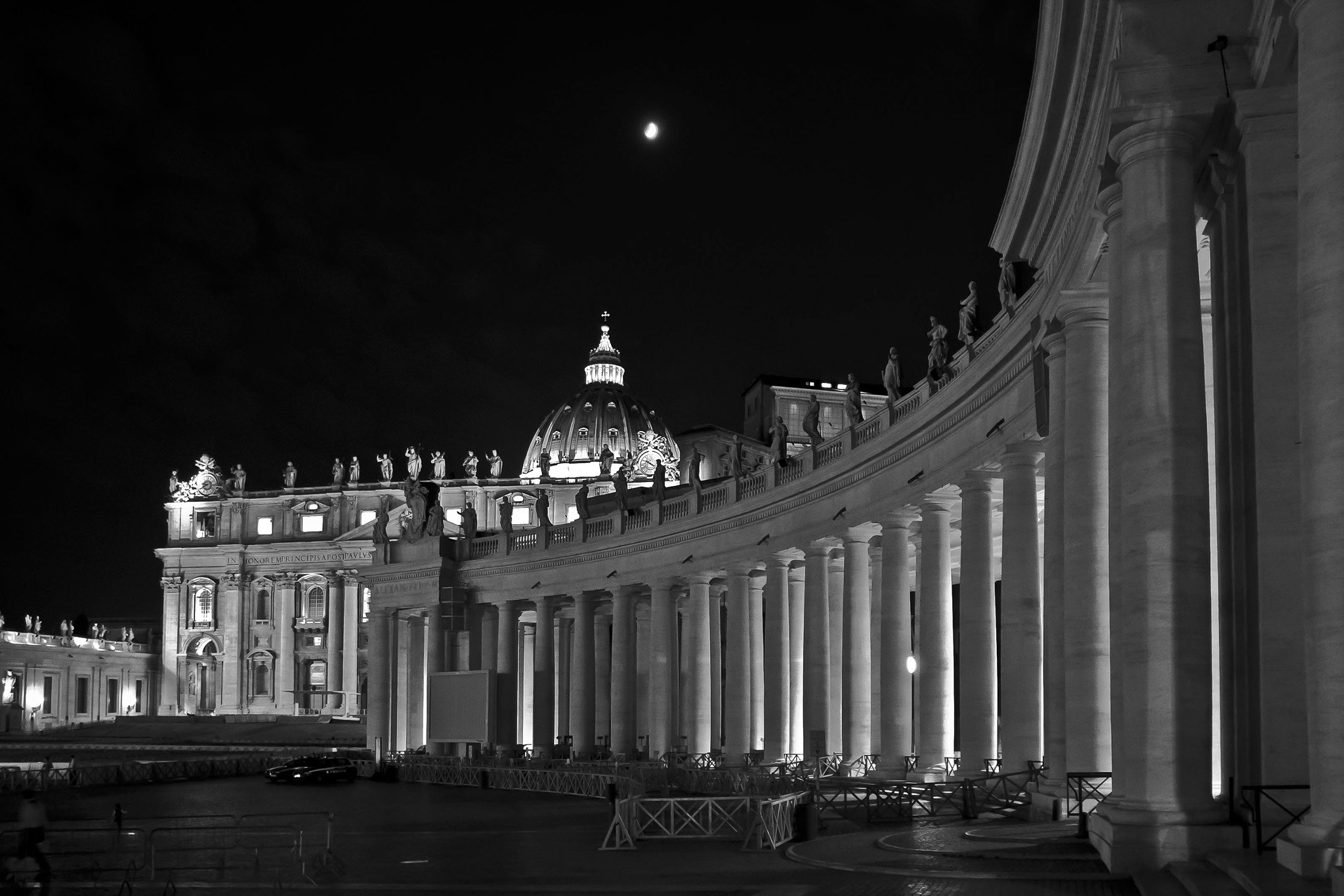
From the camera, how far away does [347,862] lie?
34.8 metres

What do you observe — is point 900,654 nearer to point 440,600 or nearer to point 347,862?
point 347,862

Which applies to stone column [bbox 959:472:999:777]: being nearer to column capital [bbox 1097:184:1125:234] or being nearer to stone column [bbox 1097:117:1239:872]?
column capital [bbox 1097:184:1125:234]

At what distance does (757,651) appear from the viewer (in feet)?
251

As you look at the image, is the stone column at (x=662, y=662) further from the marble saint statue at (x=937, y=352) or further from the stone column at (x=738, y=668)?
the marble saint statue at (x=937, y=352)

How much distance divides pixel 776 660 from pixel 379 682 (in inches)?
1107

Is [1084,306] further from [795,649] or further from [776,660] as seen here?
[795,649]

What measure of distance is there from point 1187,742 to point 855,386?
4164 centimetres

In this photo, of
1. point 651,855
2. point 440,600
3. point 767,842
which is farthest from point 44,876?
point 440,600

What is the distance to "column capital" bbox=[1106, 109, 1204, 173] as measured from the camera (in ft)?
71.6

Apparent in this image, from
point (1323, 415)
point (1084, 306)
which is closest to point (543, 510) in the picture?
point (1084, 306)

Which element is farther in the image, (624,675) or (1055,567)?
(624,675)

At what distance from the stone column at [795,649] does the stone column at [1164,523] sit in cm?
4663

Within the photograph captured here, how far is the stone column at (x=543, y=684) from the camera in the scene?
7950 centimetres

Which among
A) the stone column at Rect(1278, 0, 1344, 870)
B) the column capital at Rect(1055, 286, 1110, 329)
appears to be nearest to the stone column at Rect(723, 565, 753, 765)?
the column capital at Rect(1055, 286, 1110, 329)
